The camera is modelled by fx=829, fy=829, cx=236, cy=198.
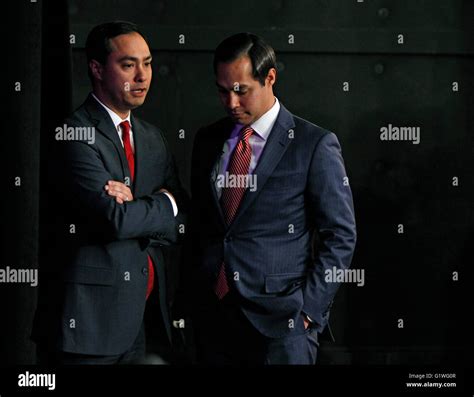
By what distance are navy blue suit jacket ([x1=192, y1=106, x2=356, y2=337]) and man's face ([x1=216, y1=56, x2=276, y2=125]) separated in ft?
0.40

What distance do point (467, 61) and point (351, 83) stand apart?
0.61 m

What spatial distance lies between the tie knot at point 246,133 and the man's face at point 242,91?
0.03 meters

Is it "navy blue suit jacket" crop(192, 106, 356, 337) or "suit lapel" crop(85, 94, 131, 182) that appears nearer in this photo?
"navy blue suit jacket" crop(192, 106, 356, 337)

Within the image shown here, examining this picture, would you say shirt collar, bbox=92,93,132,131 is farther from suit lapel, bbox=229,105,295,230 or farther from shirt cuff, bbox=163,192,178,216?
suit lapel, bbox=229,105,295,230

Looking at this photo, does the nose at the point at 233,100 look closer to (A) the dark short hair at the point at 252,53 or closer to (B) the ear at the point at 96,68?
(A) the dark short hair at the point at 252,53

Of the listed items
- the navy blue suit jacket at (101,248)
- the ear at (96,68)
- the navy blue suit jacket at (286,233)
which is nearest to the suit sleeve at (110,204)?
the navy blue suit jacket at (101,248)

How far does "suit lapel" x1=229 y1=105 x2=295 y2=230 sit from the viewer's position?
133 inches

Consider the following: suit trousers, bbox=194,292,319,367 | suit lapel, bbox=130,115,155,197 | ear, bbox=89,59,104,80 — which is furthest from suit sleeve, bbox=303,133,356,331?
ear, bbox=89,59,104,80

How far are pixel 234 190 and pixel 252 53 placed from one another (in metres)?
0.58

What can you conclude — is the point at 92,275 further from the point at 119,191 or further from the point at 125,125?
the point at 125,125

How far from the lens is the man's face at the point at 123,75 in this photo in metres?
3.57

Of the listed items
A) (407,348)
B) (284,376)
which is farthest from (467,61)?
(284,376)

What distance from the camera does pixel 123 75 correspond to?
3.58 metres

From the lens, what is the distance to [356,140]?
4.00 metres
